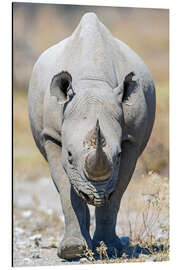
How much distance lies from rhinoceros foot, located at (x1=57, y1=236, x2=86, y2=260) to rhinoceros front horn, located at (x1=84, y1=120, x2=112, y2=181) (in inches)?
39.6

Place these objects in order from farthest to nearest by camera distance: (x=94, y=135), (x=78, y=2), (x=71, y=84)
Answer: (x=78, y=2)
(x=71, y=84)
(x=94, y=135)

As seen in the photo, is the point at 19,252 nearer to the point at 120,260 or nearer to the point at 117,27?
the point at 120,260

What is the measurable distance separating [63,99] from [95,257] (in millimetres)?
1482

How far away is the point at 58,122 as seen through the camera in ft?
20.1

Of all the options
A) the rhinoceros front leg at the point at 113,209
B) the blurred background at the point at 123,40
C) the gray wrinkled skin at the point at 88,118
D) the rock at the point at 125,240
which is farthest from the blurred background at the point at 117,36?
the rhinoceros front leg at the point at 113,209

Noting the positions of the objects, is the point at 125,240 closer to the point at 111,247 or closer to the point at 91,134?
the point at 111,247

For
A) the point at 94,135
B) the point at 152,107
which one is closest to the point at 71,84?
the point at 94,135

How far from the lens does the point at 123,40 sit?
8.75 meters

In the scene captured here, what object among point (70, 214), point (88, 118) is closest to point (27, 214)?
point (70, 214)

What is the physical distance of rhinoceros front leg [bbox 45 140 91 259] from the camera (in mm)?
6184

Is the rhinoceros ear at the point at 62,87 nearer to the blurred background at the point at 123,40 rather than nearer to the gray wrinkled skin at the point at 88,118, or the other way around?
the gray wrinkled skin at the point at 88,118

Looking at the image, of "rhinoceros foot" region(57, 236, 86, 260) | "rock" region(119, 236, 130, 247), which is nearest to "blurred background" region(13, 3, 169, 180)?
"rock" region(119, 236, 130, 247)

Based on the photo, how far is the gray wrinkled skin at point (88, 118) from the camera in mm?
5477

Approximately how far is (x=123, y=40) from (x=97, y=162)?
3781mm
